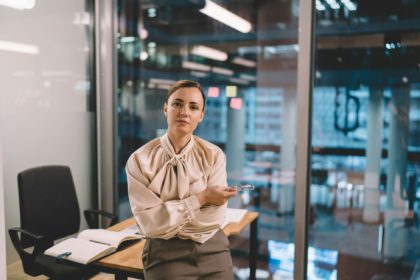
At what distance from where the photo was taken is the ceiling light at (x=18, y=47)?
8.59 ft

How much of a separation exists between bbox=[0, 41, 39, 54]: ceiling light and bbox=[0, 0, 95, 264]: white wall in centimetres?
2

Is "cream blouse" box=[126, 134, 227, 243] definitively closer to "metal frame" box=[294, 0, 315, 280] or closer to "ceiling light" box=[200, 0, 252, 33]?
"metal frame" box=[294, 0, 315, 280]

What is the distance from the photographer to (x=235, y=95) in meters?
3.16

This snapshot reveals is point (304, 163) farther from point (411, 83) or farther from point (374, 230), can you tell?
point (374, 230)

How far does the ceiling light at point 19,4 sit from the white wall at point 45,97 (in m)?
0.03

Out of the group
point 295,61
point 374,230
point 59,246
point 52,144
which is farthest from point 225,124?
point 374,230

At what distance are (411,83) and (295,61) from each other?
913 millimetres

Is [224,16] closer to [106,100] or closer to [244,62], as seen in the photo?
[244,62]

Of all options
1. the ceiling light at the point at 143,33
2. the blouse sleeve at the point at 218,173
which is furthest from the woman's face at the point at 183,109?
the ceiling light at the point at 143,33

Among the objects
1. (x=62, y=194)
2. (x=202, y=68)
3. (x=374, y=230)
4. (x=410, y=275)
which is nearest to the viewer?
(x=62, y=194)

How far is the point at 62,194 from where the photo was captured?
8.49ft

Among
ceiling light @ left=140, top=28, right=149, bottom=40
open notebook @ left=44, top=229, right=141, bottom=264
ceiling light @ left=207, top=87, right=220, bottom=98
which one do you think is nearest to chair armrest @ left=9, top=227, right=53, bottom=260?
open notebook @ left=44, top=229, right=141, bottom=264

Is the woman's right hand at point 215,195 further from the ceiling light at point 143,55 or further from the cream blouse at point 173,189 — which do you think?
the ceiling light at point 143,55

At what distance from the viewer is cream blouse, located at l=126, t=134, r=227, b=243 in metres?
1.47
